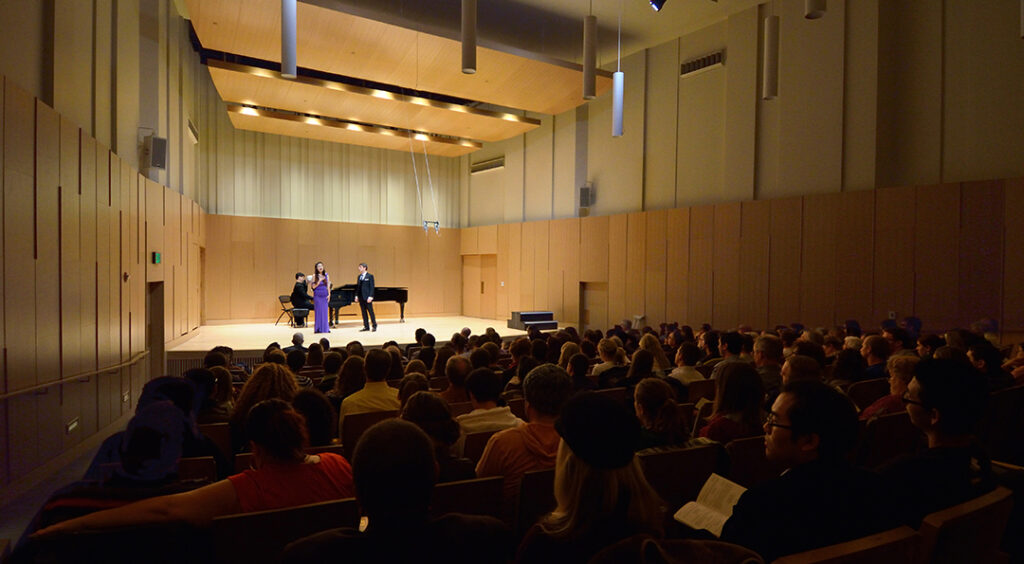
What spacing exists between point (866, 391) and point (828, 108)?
281 inches

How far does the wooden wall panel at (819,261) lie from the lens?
9.01 metres

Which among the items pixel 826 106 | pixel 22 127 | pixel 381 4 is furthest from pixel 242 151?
pixel 826 106

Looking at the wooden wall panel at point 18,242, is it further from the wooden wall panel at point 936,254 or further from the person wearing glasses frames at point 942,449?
the wooden wall panel at point 936,254

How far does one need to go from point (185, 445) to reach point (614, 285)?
10.9 meters

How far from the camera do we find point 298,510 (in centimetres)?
160

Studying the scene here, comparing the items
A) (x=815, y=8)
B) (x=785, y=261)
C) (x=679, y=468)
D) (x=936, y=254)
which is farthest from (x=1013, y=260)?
(x=679, y=468)

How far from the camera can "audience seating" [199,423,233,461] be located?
287cm

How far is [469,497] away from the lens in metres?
1.90

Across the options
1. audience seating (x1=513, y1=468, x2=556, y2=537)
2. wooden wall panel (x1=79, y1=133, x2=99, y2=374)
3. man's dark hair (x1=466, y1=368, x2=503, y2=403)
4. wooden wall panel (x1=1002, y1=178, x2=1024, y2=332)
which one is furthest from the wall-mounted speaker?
wooden wall panel (x1=1002, y1=178, x2=1024, y2=332)

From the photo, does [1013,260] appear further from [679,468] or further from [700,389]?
[679,468]

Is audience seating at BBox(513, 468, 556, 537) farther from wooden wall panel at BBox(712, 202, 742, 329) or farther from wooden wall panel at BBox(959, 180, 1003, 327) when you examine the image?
wooden wall panel at BBox(712, 202, 742, 329)

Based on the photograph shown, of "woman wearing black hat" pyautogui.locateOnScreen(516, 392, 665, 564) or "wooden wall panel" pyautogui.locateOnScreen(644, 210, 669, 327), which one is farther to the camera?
"wooden wall panel" pyautogui.locateOnScreen(644, 210, 669, 327)

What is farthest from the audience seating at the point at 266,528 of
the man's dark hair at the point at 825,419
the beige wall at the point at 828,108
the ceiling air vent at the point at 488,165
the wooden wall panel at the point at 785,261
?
the ceiling air vent at the point at 488,165

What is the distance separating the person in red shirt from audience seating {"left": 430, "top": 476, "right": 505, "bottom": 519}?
1.14 ft
